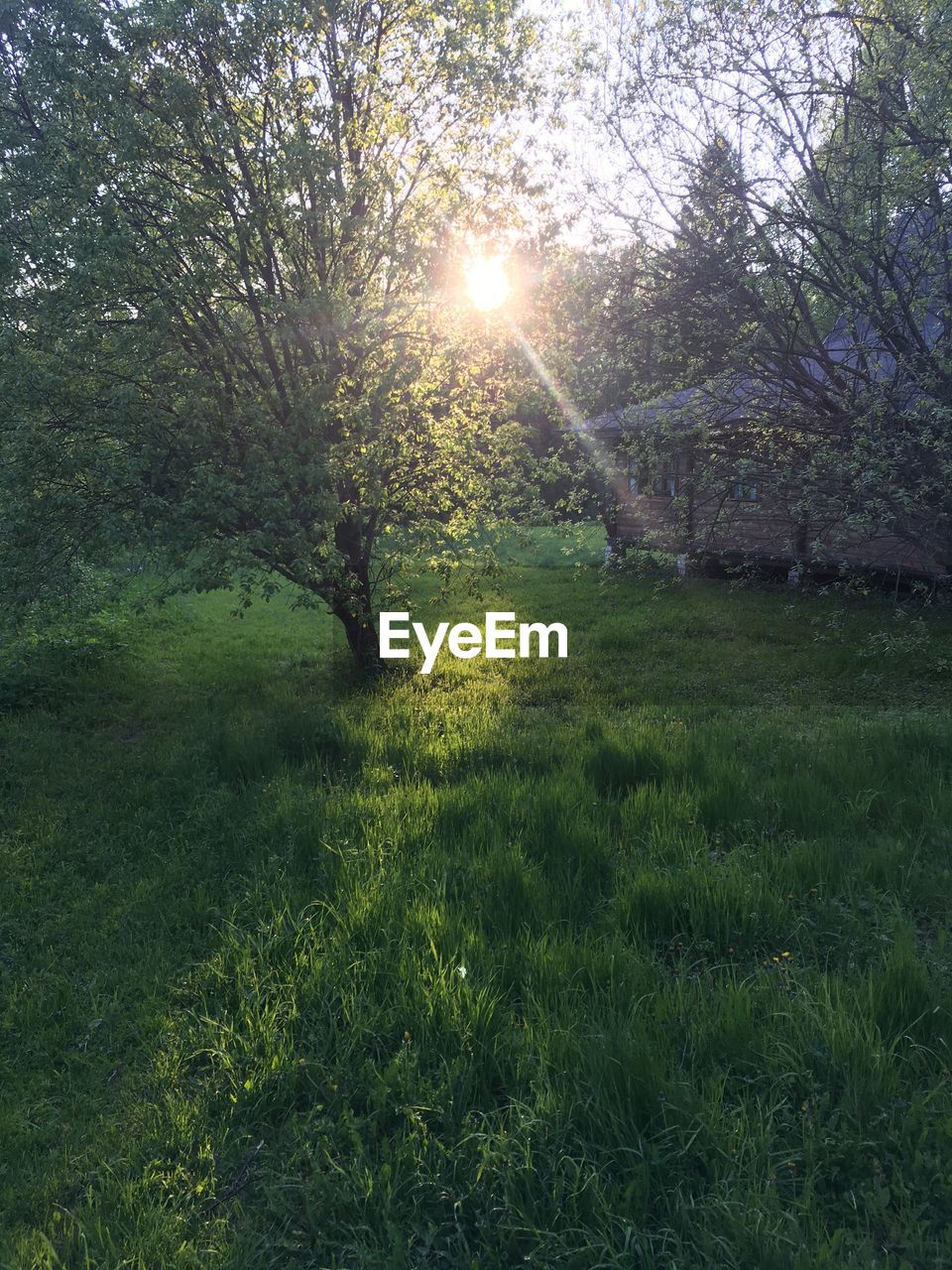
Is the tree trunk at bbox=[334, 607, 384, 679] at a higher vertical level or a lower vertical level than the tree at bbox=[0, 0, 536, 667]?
lower

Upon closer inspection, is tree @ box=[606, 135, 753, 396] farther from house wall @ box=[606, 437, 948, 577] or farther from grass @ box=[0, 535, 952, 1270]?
grass @ box=[0, 535, 952, 1270]

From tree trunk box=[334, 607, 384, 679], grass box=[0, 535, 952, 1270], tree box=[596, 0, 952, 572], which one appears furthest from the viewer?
tree trunk box=[334, 607, 384, 679]

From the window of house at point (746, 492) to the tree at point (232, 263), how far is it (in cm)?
310

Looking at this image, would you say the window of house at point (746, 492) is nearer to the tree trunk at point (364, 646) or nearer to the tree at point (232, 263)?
the tree at point (232, 263)

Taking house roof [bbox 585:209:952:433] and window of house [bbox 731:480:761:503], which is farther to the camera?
window of house [bbox 731:480:761:503]

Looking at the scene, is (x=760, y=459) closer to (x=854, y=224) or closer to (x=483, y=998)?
(x=854, y=224)

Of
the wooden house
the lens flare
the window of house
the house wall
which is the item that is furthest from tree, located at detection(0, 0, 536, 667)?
the window of house

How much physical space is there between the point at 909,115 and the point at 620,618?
758 cm

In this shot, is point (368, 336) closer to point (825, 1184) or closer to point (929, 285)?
point (929, 285)

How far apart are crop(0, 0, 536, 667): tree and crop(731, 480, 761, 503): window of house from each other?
122 inches

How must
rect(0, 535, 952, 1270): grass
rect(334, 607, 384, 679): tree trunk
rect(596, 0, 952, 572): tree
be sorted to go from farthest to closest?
rect(334, 607, 384, 679): tree trunk < rect(596, 0, 952, 572): tree < rect(0, 535, 952, 1270): grass

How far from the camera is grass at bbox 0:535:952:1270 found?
2367 millimetres

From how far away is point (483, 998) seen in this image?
3113 millimetres

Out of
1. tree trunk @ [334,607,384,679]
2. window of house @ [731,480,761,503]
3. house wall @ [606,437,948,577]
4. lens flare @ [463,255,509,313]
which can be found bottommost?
tree trunk @ [334,607,384,679]
